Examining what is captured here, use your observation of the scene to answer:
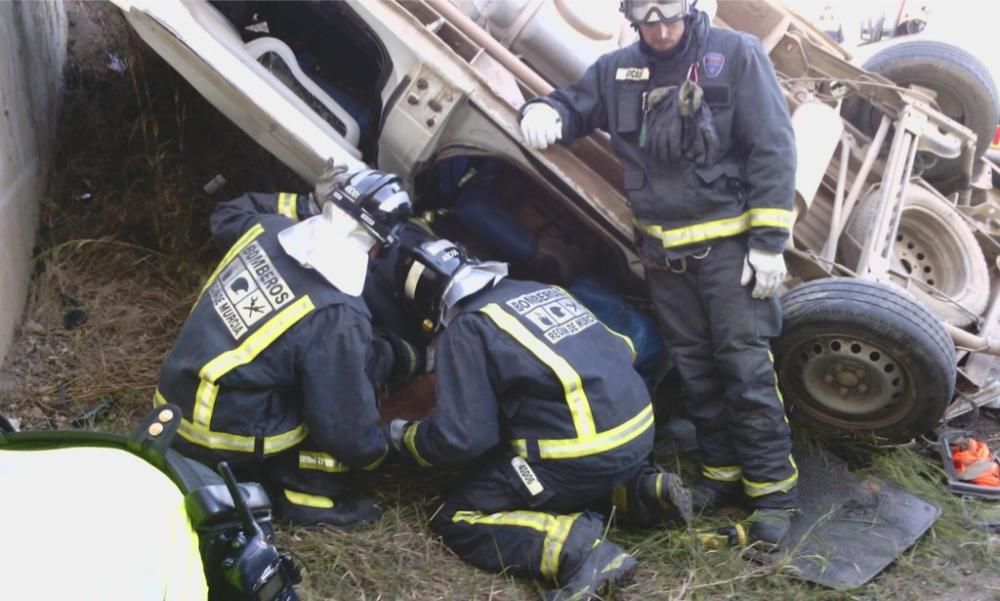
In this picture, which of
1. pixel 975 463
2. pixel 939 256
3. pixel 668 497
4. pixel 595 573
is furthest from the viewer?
pixel 939 256

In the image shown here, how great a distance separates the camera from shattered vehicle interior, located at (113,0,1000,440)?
3203 millimetres

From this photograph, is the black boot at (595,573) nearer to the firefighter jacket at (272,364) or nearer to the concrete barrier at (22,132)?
the firefighter jacket at (272,364)

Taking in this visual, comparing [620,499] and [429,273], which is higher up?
[429,273]

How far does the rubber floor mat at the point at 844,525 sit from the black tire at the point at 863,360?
18 cm

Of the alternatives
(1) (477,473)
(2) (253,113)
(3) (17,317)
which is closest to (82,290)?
(3) (17,317)

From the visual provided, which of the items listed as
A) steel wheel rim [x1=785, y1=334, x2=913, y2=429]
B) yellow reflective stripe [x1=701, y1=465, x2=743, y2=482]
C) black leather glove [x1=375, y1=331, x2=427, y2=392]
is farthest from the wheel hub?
→ black leather glove [x1=375, y1=331, x2=427, y2=392]

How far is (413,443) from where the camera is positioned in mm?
2936

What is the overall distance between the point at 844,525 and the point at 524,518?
1129mm

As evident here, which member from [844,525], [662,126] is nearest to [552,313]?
[662,126]

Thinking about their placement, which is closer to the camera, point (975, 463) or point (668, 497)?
point (668, 497)

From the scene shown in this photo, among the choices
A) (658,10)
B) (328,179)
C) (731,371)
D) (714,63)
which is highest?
(658,10)

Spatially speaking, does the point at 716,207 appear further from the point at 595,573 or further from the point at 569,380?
the point at 595,573

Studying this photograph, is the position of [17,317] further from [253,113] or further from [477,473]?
[477,473]

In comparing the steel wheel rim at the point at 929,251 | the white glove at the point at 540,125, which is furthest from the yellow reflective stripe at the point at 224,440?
the steel wheel rim at the point at 929,251
